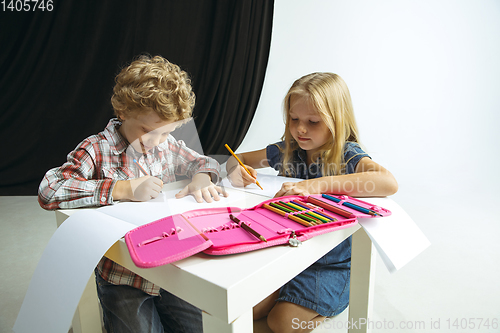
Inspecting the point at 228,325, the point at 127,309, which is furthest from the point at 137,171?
the point at 228,325

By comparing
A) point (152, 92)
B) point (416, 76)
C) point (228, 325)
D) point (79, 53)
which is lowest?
point (228, 325)

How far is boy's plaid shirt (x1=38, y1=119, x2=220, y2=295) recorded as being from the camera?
0.60 m

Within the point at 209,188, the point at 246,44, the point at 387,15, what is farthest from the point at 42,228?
the point at 387,15

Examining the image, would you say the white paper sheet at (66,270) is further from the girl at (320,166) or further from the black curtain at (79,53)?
the black curtain at (79,53)

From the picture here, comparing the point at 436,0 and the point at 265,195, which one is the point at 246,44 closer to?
the point at 436,0

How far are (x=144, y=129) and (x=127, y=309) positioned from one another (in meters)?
0.40

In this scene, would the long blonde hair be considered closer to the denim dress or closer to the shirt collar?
the denim dress

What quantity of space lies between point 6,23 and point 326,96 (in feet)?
7.19

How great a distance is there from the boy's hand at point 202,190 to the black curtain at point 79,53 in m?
1.66

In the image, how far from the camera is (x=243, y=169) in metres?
0.81

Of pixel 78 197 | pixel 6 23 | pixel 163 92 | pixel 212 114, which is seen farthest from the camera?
pixel 212 114

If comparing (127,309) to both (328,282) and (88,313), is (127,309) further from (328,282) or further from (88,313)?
(328,282)

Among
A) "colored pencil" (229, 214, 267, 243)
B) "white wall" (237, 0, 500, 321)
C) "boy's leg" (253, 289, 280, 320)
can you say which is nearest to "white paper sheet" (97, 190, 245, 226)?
"colored pencil" (229, 214, 267, 243)

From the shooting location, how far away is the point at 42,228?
4.99 ft
